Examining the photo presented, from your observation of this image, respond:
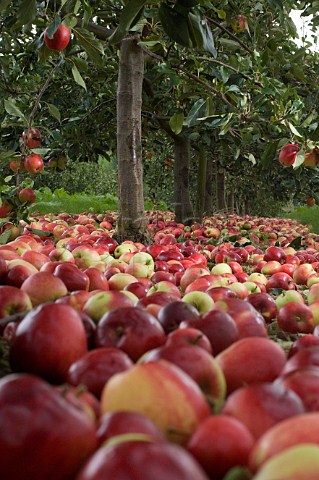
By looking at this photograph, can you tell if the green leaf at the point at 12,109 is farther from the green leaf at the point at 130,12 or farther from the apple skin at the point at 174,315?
the apple skin at the point at 174,315

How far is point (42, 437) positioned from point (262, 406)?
38 centimetres

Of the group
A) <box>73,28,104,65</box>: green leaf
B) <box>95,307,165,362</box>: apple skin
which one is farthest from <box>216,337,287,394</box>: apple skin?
<box>73,28,104,65</box>: green leaf

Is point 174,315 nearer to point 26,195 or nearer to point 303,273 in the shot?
point 303,273

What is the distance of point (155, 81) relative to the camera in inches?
281

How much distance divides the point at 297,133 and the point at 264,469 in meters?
4.08

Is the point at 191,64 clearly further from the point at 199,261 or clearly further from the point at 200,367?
the point at 200,367

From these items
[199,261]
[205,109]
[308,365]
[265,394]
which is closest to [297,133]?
[205,109]

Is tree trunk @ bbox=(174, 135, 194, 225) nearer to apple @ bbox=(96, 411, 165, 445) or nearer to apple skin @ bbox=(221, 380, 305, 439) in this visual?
apple skin @ bbox=(221, 380, 305, 439)

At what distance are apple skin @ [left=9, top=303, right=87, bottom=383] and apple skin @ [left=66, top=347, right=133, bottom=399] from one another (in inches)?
3.0

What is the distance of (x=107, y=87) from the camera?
7.10 m

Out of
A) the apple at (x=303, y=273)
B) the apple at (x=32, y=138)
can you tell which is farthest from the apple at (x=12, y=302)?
the apple at (x=32, y=138)

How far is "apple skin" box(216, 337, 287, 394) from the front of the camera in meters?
1.22

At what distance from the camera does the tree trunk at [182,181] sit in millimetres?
7973

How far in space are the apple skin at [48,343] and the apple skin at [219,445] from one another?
47 cm
